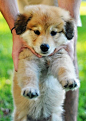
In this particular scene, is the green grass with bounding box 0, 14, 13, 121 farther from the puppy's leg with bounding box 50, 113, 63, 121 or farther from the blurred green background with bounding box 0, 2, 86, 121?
the puppy's leg with bounding box 50, 113, 63, 121

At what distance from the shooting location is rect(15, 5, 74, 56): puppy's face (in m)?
3.11

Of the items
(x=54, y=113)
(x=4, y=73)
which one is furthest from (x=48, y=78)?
(x=4, y=73)

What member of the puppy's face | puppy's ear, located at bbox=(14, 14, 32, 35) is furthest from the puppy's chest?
puppy's ear, located at bbox=(14, 14, 32, 35)

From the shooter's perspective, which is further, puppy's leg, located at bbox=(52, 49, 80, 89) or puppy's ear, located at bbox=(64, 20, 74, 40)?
puppy's ear, located at bbox=(64, 20, 74, 40)

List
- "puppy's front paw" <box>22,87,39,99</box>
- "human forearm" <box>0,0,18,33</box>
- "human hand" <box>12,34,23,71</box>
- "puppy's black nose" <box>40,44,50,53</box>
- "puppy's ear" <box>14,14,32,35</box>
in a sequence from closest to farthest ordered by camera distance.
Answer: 1. "puppy's front paw" <box>22,87,39,99</box>
2. "puppy's black nose" <box>40,44,50,53</box>
3. "puppy's ear" <box>14,14,32,35</box>
4. "human hand" <box>12,34,23,71</box>
5. "human forearm" <box>0,0,18,33</box>

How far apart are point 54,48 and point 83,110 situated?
167 centimetres

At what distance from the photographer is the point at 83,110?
4.56m

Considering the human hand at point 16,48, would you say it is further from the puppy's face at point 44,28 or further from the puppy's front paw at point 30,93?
the puppy's front paw at point 30,93

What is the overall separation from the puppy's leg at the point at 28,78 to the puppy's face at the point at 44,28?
0.18 metres

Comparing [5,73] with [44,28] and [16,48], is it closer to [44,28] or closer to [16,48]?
[16,48]

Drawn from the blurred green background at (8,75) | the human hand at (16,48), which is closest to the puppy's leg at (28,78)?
the human hand at (16,48)

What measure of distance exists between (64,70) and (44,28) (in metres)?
0.48

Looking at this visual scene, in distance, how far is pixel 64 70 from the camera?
3102mm

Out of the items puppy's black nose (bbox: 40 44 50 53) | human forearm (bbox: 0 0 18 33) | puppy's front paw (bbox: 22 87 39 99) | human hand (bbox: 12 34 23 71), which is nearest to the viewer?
puppy's front paw (bbox: 22 87 39 99)
